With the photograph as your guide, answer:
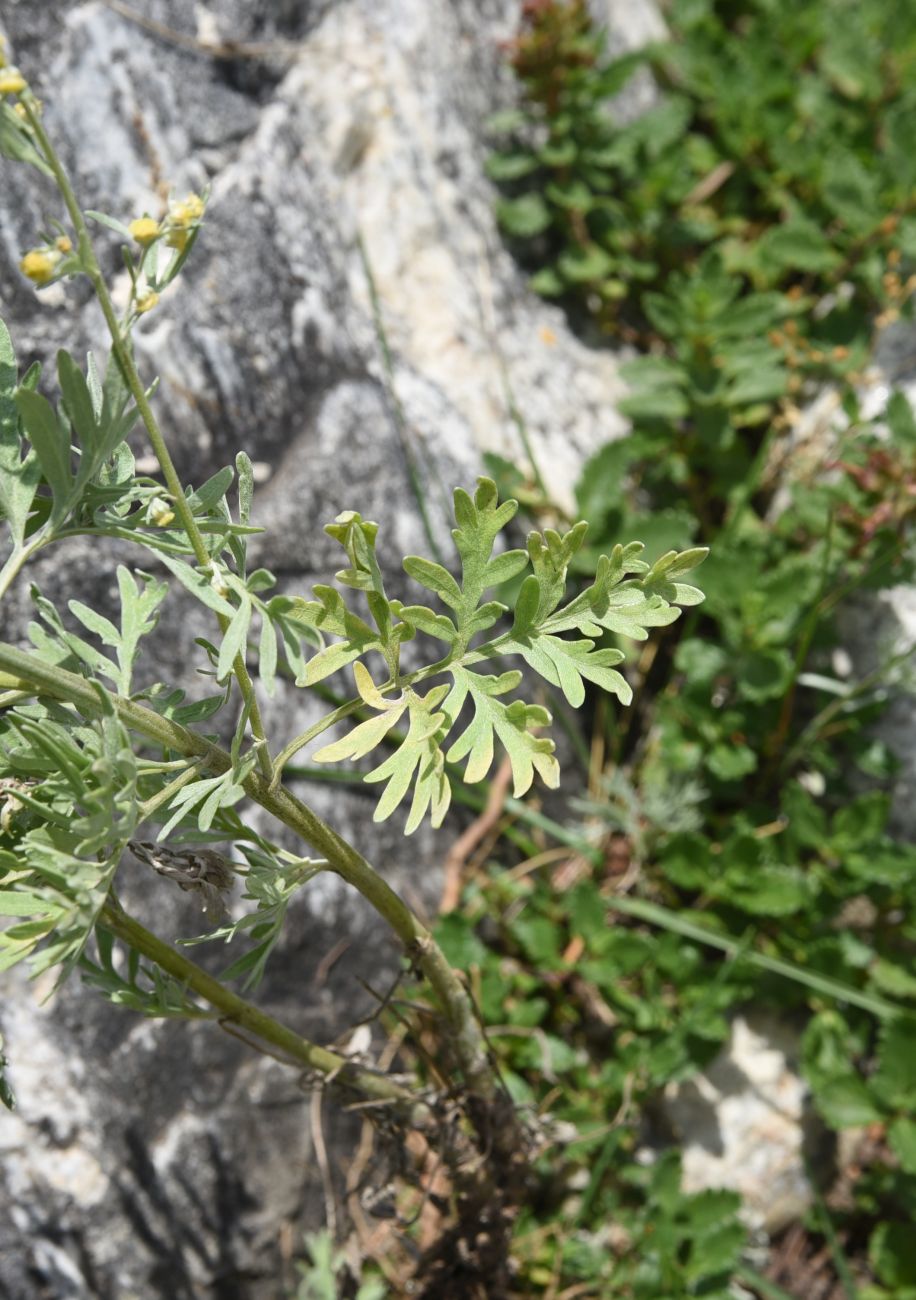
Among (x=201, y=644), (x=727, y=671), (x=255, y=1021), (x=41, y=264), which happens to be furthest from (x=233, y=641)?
(x=727, y=671)

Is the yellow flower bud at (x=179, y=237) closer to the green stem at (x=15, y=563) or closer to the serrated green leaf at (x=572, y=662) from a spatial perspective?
the green stem at (x=15, y=563)

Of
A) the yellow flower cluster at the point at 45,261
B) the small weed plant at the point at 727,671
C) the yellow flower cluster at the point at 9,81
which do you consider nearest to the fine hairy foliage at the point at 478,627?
the yellow flower cluster at the point at 45,261

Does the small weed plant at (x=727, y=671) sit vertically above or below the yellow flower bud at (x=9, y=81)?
below

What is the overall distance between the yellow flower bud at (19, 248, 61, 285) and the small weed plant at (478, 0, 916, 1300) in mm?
1826

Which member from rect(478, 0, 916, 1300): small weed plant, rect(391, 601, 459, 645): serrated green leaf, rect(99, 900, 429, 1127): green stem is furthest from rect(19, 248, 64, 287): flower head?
rect(478, 0, 916, 1300): small weed plant

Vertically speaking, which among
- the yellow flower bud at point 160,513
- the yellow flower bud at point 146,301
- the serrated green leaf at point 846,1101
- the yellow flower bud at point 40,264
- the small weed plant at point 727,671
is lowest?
the serrated green leaf at point 846,1101

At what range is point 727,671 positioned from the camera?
9.92 ft

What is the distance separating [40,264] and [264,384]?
159cm

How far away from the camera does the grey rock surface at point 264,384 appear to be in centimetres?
221

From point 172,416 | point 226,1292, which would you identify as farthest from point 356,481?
point 226,1292

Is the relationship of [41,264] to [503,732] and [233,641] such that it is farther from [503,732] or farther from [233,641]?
[503,732]

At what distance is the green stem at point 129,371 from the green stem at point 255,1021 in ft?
1.17

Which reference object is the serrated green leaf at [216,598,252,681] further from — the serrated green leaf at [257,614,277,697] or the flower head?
the flower head

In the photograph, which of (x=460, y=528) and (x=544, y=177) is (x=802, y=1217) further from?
(x=544, y=177)
